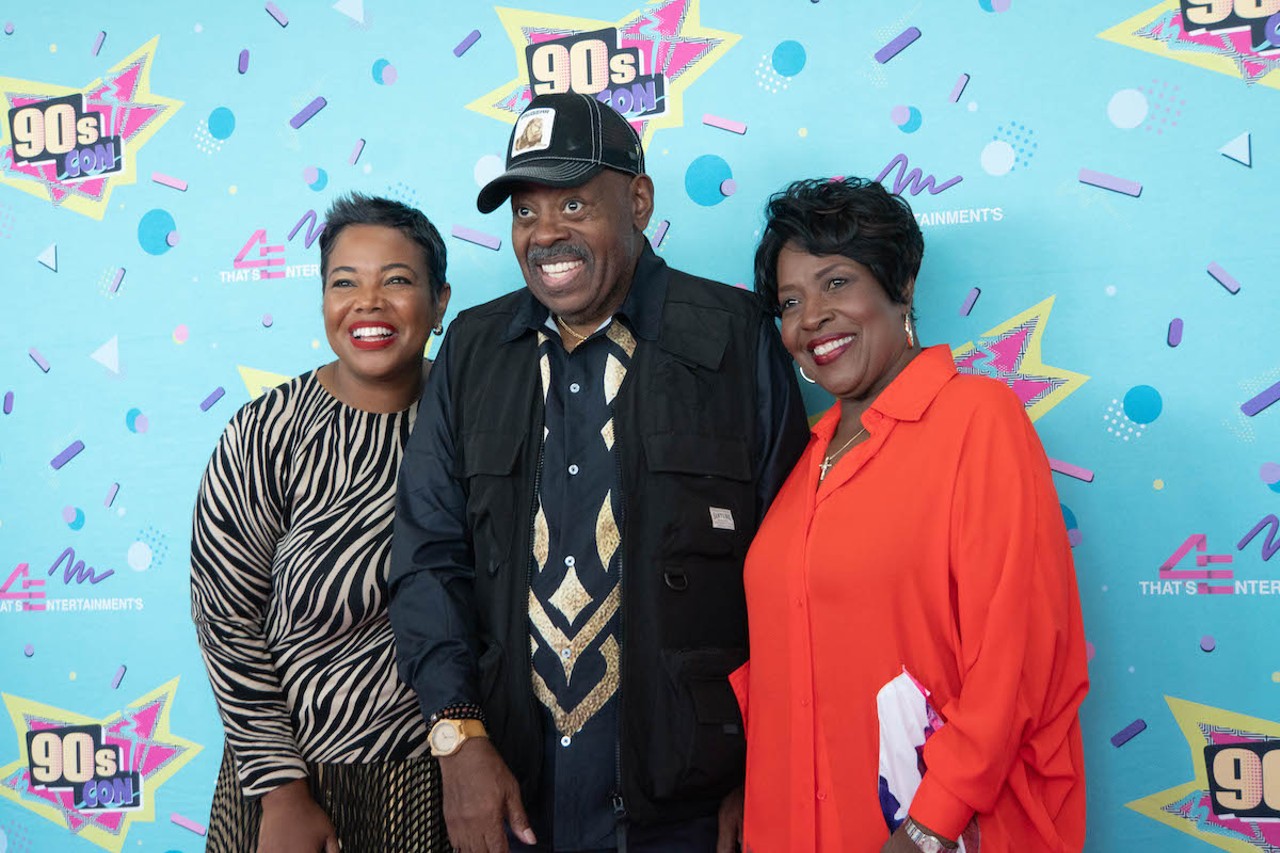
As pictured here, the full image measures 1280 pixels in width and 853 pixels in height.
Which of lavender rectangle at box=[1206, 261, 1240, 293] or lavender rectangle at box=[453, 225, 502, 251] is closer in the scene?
lavender rectangle at box=[1206, 261, 1240, 293]

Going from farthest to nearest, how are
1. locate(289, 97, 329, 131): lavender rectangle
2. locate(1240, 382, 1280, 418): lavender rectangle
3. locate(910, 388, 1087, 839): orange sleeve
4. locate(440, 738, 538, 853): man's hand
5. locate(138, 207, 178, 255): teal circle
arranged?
locate(138, 207, 178, 255): teal circle → locate(289, 97, 329, 131): lavender rectangle → locate(1240, 382, 1280, 418): lavender rectangle → locate(440, 738, 538, 853): man's hand → locate(910, 388, 1087, 839): orange sleeve

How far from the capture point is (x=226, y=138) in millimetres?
2531

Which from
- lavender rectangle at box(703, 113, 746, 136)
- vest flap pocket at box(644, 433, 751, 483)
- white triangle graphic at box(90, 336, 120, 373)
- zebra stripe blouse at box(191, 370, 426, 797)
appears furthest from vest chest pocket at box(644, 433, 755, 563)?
white triangle graphic at box(90, 336, 120, 373)

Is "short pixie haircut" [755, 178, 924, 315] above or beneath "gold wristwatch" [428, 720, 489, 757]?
above

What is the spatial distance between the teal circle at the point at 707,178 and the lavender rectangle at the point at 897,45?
0.38 metres

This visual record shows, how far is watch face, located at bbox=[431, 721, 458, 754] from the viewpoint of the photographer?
5.25 ft

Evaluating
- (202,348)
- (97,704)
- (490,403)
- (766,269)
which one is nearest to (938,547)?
(766,269)

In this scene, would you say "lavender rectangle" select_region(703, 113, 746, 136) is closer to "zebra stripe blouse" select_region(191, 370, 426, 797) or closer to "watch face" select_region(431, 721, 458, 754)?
"zebra stripe blouse" select_region(191, 370, 426, 797)

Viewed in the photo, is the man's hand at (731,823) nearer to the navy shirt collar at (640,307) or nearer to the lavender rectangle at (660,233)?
the navy shirt collar at (640,307)

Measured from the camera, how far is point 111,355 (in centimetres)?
260

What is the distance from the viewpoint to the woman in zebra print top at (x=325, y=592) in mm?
1757

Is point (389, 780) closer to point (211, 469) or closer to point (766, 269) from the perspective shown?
point (211, 469)

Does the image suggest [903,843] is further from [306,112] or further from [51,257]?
[51,257]

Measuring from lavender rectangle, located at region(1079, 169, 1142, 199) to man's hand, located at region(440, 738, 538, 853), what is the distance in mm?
1515
